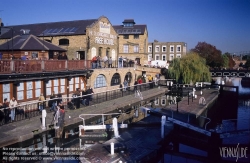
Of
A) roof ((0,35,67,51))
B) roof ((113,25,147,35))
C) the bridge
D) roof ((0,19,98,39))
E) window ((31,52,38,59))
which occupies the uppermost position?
roof ((113,25,147,35))

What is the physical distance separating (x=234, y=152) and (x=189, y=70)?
78.2ft

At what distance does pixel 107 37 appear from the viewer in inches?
1369

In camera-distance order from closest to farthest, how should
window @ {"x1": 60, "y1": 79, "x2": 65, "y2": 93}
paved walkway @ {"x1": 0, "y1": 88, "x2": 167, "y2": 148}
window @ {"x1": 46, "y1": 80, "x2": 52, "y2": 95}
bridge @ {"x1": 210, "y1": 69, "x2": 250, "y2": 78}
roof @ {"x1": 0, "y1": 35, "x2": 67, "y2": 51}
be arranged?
paved walkway @ {"x1": 0, "y1": 88, "x2": 167, "y2": 148} → window @ {"x1": 46, "y1": 80, "x2": 52, "y2": 95} → roof @ {"x1": 0, "y1": 35, "x2": 67, "y2": 51} → window @ {"x1": 60, "y1": 79, "x2": 65, "y2": 93} → bridge @ {"x1": 210, "y1": 69, "x2": 250, "y2": 78}

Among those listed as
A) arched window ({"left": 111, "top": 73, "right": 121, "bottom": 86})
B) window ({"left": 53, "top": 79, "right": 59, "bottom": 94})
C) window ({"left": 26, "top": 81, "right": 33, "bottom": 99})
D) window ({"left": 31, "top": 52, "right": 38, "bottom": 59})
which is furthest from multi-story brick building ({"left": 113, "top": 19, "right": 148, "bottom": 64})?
window ({"left": 26, "top": 81, "right": 33, "bottom": 99})

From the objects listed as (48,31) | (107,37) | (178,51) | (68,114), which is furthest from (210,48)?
(68,114)

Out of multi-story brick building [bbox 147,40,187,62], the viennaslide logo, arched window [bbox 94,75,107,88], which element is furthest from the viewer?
multi-story brick building [bbox 147,40,187,62]

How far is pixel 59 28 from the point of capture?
114 feet

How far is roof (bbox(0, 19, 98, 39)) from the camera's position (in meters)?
32.0

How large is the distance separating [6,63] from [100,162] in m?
10.0

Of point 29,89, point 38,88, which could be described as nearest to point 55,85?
point 38,88

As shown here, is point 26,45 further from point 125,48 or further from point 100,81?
point 125,48

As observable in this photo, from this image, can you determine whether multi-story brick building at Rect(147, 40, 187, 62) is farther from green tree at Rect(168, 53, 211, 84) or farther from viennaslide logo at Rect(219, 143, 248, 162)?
viennaslide logo at Rect(219, 143, 248, 162)

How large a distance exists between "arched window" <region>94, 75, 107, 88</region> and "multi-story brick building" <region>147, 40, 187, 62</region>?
37.5 meters

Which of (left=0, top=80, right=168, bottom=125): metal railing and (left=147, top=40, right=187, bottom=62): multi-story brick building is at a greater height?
(left=147, top=40, right=187, bottom=62): multi-story brick building
